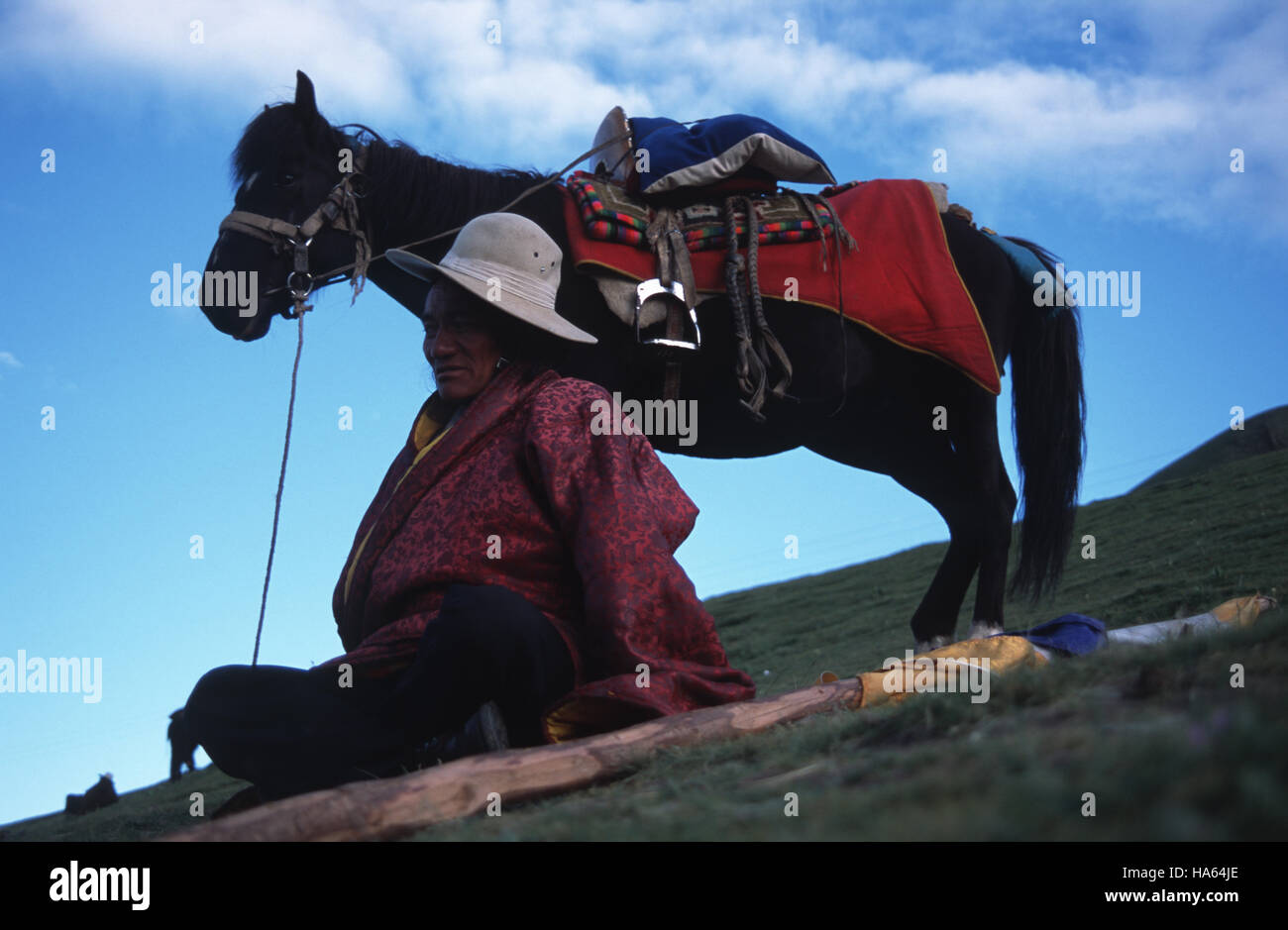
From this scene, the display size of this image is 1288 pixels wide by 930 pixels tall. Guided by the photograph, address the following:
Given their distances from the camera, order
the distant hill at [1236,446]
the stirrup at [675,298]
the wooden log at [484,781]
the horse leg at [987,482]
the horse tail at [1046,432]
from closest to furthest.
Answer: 1. the wooden log at [484,781]
2. the stirrup at [675,298]
3. the horse leg at [987,482]
4. the horse tail at [1046,432]
5. the distant hill at [1236,446]

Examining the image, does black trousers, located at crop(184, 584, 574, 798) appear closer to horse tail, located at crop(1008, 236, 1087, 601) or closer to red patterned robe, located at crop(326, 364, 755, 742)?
red patterned robe, located at crop(326, 364, 755, 742)

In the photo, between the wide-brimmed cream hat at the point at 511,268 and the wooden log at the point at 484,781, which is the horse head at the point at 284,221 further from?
the wooden log at the point at 484,781

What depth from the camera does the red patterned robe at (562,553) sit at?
2273 mm

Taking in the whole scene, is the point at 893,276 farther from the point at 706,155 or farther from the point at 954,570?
the point at 954,570

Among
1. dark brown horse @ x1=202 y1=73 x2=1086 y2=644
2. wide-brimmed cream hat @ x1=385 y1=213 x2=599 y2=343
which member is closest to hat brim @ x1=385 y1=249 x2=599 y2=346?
wide-brimmed cream hat @ x1=385 y1=213 x2=599 y2=343

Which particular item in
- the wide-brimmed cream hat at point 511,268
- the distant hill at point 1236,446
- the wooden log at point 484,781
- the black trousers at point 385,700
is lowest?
the wooden log at point 484,781

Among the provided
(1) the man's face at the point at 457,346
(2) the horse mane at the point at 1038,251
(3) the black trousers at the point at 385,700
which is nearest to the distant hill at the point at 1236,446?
(2) the horse mane at the point at 1038,251

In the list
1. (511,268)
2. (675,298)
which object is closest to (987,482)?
(675,298)

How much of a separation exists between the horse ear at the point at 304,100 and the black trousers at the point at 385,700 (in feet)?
7.42

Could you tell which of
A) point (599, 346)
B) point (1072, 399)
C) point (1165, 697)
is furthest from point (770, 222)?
point (1165, 697)

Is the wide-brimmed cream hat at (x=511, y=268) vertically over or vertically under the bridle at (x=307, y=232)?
under

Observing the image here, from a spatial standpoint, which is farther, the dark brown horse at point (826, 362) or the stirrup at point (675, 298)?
the dark brown horse at point (826, 362)
